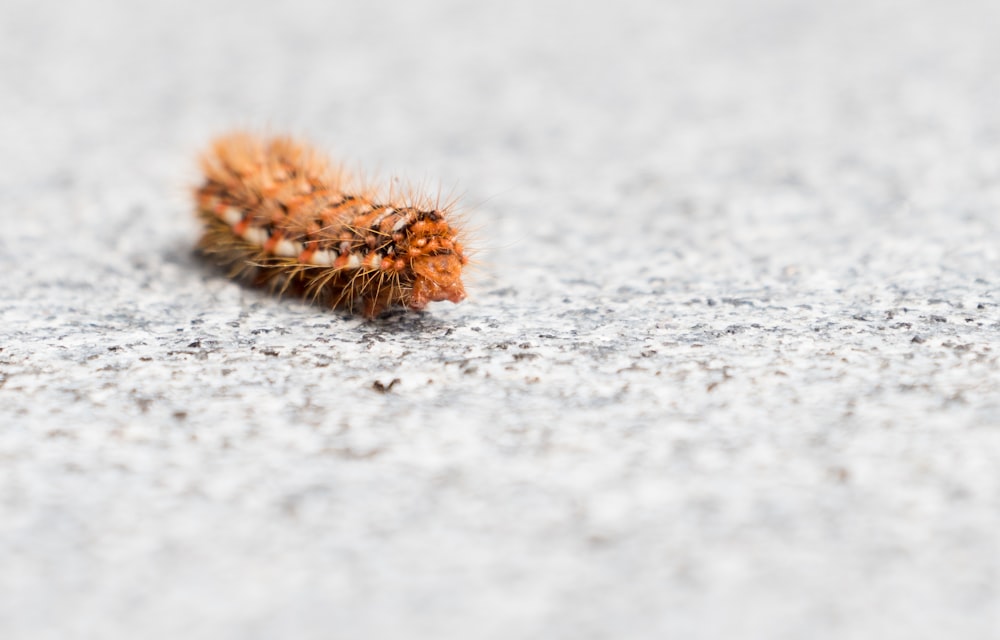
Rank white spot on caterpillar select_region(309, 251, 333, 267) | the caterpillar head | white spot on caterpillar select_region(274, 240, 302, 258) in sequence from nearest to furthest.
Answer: the caterpillar head < white spot on caterpillar select_region(309, 251, 333, 267) < white spot on caterpillar select_region(274, 240, 302, 258)

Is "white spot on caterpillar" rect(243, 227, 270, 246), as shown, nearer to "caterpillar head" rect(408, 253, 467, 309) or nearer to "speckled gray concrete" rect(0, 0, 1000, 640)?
"speckled gray concrete" rect(0, 0, 1000, 640)

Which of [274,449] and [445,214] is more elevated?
[445,214]

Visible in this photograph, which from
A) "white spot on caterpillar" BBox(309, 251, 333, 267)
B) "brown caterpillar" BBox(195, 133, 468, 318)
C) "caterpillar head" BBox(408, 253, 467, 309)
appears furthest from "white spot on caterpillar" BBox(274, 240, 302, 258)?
"caterpillar head" BBox(408, 253, 467, 309)

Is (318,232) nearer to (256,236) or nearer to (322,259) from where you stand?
(322,259)

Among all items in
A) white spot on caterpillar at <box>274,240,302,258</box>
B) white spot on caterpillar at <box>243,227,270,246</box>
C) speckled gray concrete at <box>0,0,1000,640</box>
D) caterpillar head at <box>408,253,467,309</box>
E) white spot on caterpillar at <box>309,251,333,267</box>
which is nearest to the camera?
speckled gray concrete at <box>0,0,1000,640</box>

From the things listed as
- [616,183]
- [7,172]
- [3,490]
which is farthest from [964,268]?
[7,172]

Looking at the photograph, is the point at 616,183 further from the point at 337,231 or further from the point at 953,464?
the point at 953,464

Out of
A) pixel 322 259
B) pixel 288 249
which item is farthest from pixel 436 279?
pixel 288 249
